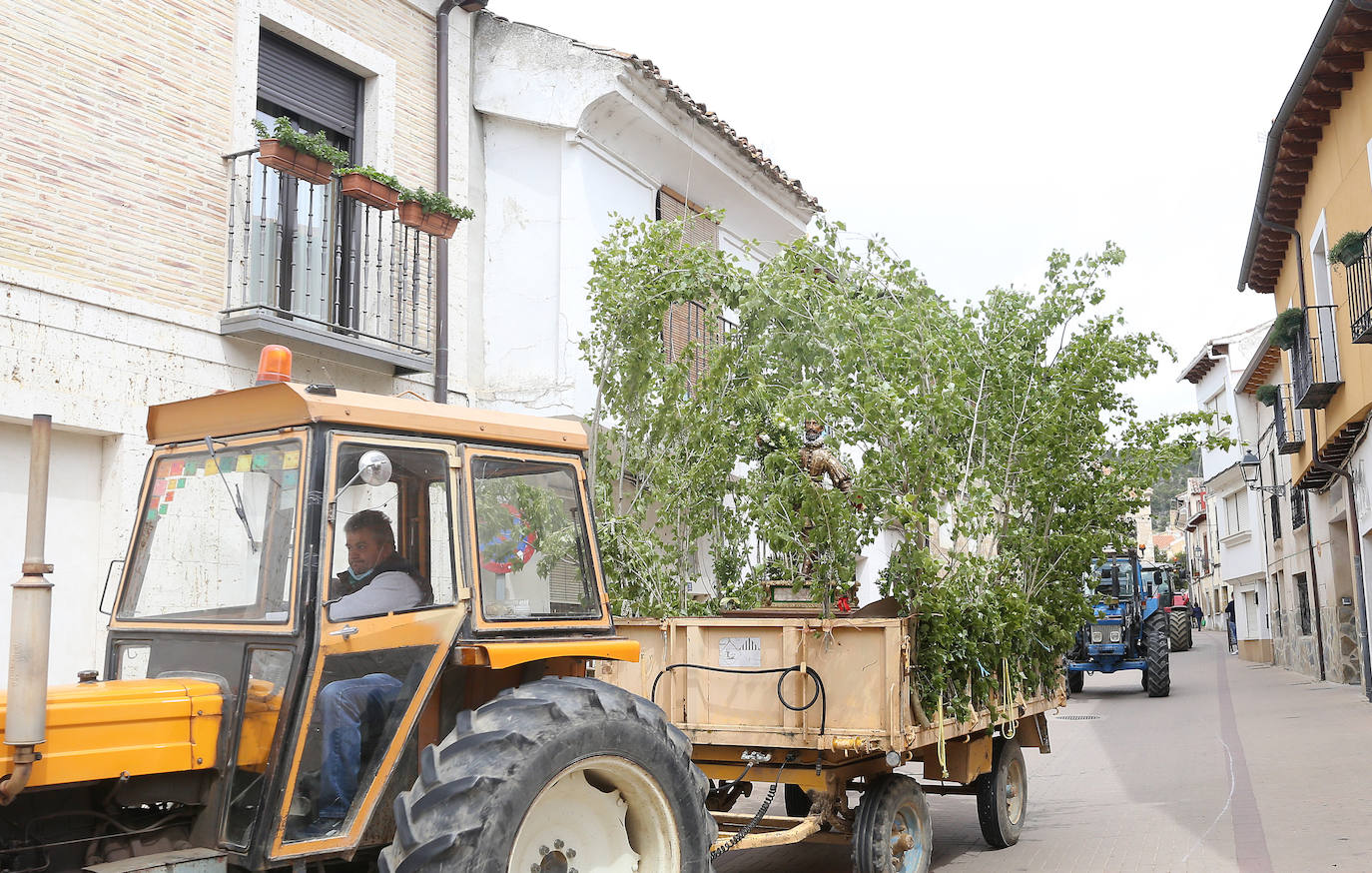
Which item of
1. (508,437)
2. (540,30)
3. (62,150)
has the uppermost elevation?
(540,30)

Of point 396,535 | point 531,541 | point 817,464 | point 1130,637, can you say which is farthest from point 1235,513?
point 396,535

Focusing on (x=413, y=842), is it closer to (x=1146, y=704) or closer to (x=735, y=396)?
(x=735, y=396)

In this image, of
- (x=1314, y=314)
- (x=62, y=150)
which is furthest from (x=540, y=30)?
(x=1314, y=314)

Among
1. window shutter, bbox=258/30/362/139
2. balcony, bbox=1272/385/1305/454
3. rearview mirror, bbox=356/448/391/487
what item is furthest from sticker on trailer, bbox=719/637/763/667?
balcony, bbox=1272/385/1305/454

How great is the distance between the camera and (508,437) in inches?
180

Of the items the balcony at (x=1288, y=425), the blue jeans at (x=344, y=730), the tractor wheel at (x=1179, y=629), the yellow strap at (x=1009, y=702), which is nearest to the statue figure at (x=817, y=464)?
the yellow strap at (x=1009, y=702)

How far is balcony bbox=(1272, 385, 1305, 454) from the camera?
841 inches

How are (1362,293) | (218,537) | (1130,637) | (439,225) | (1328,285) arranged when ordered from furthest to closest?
(1130,637) < (1328,285) < (1362,293) < (439,225) < (218,537)

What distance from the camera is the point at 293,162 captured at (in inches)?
347

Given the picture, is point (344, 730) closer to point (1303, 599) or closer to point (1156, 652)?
point (1156, 652)

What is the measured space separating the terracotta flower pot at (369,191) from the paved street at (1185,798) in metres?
5.77

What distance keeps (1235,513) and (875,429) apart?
35435mm

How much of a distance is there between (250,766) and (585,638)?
1353 millimetres

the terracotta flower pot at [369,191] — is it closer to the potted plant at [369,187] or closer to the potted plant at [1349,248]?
the potted plant at [369,187]
